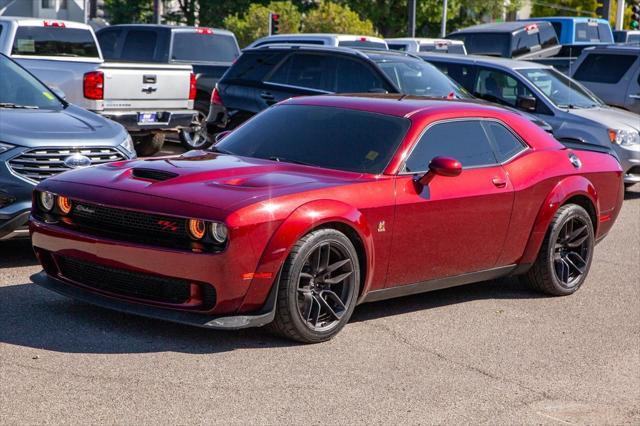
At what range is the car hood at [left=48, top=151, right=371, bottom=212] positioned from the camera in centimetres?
639

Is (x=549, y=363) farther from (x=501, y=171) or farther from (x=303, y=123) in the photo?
(x=303, y=123)

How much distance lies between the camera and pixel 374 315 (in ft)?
24.8

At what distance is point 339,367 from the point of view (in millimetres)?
6188

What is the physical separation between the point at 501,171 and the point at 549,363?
5.86ft

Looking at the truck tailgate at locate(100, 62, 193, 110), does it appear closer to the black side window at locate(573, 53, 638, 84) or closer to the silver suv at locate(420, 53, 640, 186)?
the silver suv at locate(420, 53, 640, 186)

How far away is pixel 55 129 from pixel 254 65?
6189mm

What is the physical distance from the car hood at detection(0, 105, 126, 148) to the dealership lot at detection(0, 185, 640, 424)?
1.25 metres

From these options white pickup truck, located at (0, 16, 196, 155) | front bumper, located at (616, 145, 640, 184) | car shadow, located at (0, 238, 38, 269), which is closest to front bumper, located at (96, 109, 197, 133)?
white pickup truck, located at (0, 16, 196, 155)

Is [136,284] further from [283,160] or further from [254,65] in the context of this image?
[254,65]

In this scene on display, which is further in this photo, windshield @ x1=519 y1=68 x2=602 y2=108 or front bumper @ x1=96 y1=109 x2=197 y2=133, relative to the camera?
windshield @ x1=519 y1=68 x2=602 y2=108

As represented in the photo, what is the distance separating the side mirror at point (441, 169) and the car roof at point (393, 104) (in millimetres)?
493

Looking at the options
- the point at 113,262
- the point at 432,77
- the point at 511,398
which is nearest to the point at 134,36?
the point at 432,77

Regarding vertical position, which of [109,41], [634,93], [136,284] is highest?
[109,41]

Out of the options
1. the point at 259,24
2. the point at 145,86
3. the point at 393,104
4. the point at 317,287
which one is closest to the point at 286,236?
the point at 317,287
